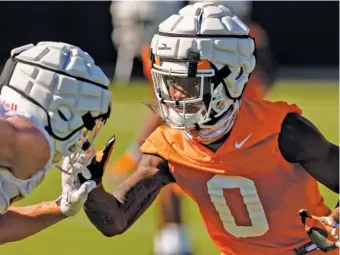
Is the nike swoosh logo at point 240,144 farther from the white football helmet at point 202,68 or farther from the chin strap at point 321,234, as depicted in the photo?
the chin strap at point 321,234

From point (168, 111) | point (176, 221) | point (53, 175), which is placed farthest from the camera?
point (53, 175)

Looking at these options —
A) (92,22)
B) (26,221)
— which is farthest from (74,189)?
(92,22)

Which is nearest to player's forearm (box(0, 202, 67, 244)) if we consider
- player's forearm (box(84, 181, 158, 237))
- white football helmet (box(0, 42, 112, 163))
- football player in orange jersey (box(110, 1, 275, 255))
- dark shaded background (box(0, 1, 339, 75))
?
player's forearm (box(84, 181, 158, 237))

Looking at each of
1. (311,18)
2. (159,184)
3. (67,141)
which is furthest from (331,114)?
(67,141)

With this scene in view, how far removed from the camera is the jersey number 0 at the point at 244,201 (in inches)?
156

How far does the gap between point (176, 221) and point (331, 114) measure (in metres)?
5.80

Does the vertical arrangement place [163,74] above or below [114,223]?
above

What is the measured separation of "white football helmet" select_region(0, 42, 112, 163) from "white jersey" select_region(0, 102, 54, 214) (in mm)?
14

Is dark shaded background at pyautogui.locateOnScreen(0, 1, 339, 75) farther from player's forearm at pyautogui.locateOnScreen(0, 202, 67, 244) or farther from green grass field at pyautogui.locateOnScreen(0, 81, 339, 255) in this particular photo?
player's forearm at pyautogui.locateOnScreen(0, 202, 67, 244)

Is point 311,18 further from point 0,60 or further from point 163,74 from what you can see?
point 163,74

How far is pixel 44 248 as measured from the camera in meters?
6.30

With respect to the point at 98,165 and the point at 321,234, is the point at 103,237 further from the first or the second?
the point at 321,234

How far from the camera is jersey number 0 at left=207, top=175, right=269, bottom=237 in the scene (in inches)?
156

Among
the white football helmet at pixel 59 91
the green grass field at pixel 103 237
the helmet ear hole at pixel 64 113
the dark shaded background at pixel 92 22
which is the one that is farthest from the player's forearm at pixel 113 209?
the dark shaded background at pixel 92 22
